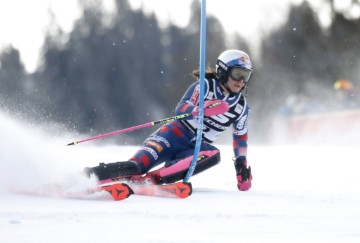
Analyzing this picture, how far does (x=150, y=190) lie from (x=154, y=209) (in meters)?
0.96

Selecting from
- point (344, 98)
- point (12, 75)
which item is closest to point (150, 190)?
point (344, 98)

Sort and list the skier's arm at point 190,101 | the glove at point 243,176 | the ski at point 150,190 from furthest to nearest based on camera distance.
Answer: the glove at point 243,176
the skier's arm at point 190,101
the ski at point 150,190

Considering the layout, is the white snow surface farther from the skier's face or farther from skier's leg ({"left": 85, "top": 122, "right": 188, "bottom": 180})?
the skier's face

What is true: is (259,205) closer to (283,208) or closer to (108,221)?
(283,208)

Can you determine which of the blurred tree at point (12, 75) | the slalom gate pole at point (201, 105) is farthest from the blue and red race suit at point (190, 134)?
the blurred tree at point (12, 75)

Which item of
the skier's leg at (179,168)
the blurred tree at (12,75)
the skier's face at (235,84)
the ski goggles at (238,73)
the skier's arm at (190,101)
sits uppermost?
the blurred tree at (12,75)

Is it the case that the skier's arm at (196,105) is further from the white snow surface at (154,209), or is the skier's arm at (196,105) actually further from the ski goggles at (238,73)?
the white snow surface at (154,209)

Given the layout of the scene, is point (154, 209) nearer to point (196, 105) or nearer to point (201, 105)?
point (201, 105)

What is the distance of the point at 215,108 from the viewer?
5.30 m

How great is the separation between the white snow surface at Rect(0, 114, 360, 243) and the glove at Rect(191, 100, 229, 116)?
65 centimetres

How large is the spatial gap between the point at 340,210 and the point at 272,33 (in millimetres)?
34288

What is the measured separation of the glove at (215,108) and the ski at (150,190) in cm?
65

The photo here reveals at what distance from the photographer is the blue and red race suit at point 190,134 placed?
559cm

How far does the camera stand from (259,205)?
14.8 ft
